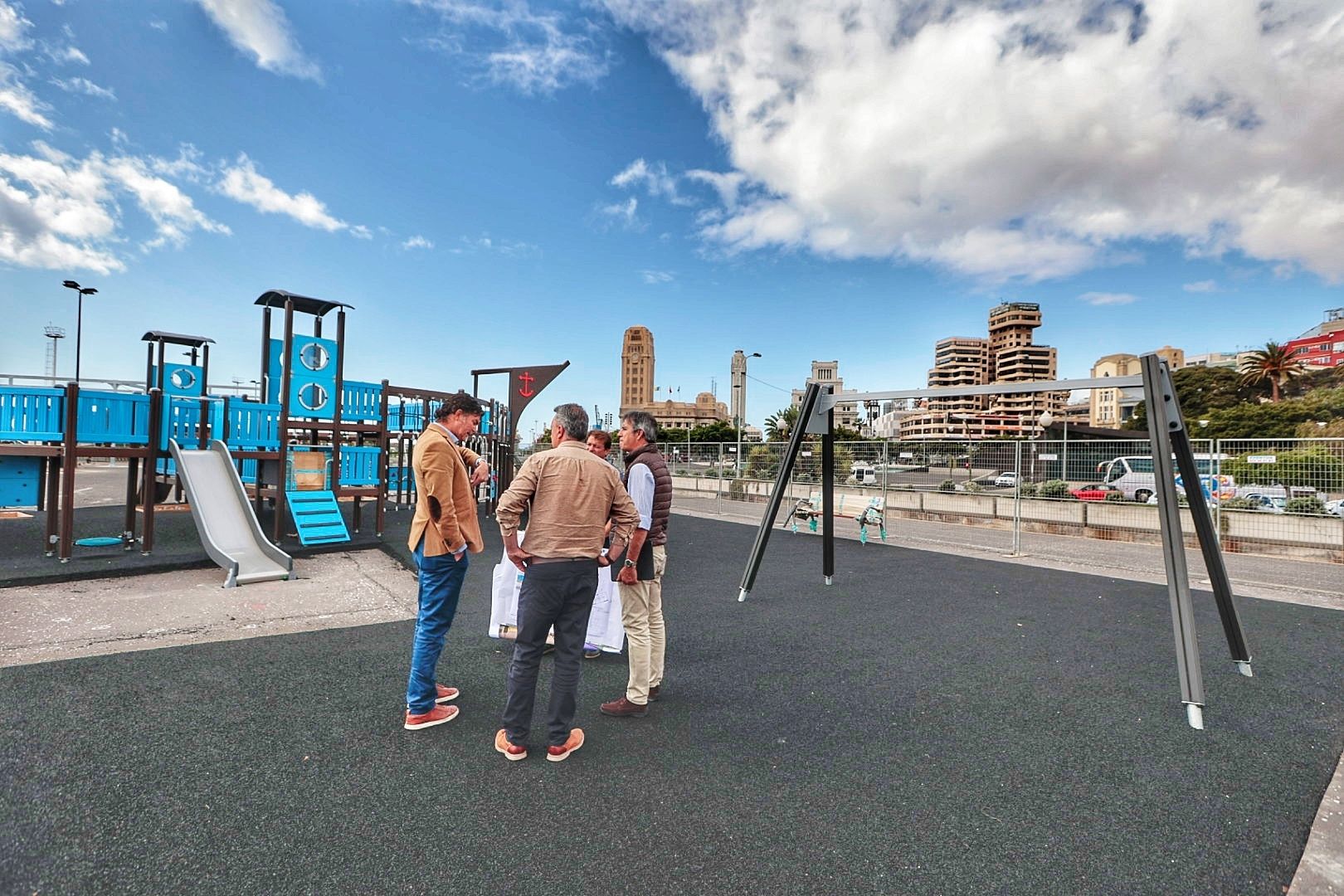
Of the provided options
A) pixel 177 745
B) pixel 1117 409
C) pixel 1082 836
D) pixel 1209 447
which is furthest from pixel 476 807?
pixel 1117 409

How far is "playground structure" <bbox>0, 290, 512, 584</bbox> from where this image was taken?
302 inches

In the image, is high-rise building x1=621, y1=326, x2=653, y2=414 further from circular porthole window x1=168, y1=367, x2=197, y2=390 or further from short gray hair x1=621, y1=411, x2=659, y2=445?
short gray hair x1=621, y1=411, x2=659, y2=445

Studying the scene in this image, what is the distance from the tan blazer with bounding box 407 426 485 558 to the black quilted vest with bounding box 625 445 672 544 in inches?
44.6

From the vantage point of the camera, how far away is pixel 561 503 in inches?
122

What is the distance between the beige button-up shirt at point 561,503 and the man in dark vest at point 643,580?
21.0 inches

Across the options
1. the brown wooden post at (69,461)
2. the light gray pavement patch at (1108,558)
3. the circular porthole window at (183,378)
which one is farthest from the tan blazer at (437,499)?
the circular porthole window at (183,378)

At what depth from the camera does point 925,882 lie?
7.45 feet

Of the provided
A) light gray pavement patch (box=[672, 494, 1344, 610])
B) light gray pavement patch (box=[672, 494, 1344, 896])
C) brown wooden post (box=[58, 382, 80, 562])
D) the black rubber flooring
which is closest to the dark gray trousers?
the black rubber flooring

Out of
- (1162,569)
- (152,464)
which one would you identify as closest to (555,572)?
(152,464)

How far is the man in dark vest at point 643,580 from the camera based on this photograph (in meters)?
3.68

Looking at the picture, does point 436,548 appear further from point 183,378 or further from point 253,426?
point 183,378

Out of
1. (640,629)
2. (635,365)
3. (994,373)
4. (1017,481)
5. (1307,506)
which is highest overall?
(635,365)

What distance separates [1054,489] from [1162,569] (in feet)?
11.8

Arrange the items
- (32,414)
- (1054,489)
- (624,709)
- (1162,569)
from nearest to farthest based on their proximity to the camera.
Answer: (624,709), (32,414), (1162,569), (1054,489)
